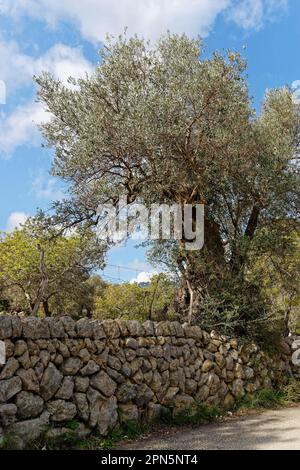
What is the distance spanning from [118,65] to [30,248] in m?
12.9

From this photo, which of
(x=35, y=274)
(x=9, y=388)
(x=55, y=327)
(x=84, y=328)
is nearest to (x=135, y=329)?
(x=84, y=328)

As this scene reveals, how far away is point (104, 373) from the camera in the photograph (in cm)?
816

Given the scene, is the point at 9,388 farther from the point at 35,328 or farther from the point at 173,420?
the point at 173,420

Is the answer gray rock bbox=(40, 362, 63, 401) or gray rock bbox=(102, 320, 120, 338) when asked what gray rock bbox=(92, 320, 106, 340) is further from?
gray rock bbox=(40, 362, 63, 401)

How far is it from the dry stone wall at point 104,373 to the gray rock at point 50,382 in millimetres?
14

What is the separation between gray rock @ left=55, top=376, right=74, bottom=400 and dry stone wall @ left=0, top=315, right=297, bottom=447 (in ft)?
0.03

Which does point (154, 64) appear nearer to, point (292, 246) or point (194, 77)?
point (194, 77)

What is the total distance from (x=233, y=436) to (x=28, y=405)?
3427 mm

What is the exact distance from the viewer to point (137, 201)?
1270 cm

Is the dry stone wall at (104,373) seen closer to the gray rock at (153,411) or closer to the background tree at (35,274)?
the gray rock at (153,411)

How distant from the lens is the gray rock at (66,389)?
735 cm

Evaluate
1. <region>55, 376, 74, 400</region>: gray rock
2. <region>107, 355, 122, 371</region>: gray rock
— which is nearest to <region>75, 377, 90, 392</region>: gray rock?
<region>55, 376, 74, 400</region>: gray rock

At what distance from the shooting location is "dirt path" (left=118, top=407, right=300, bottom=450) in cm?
725

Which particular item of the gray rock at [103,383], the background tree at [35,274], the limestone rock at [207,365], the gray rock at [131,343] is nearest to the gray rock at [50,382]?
the gray rock at [103,383]
